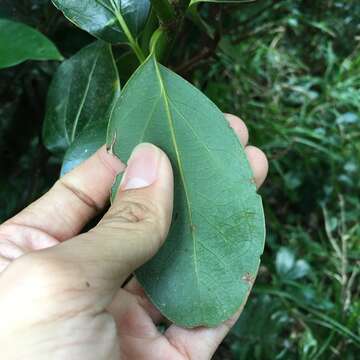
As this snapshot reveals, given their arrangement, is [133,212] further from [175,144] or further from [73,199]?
[73,199]

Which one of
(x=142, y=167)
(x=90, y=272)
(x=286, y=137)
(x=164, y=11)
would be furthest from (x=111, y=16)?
(x=286, y=137)

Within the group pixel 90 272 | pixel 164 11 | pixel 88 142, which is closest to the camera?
pixel 90 272

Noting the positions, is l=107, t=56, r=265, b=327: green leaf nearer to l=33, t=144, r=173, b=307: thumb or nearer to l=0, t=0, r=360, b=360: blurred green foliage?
l=33, t=144, r=173, b=307: thumb

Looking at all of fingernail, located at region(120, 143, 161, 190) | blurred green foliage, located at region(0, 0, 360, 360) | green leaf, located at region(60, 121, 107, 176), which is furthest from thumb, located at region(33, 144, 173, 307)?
blurred green foliage, located at region(0, 0, 360, 360)

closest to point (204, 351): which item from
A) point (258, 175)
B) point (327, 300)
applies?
point (258, 175)

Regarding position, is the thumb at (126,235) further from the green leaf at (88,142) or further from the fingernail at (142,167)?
the green leaf at (88,142)

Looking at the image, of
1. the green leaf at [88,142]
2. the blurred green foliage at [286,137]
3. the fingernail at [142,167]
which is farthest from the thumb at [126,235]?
the blurred green foliage at [286,137]
